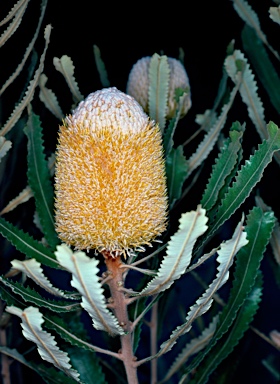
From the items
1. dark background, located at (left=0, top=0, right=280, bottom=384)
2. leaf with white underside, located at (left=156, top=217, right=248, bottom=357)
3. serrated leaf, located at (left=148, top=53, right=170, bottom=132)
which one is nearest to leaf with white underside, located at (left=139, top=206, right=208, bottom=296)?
leaf with white underside, located at (left=156, top=217, right=248, bottom=357)

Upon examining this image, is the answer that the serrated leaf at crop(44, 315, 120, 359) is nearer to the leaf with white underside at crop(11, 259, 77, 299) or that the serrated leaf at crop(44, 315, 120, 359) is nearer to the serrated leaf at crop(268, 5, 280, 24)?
the leaf with white underside at crop(11, 259, 77, 299)

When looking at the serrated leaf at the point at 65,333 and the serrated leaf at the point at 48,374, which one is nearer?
the serrated leaf at the point at 65,333

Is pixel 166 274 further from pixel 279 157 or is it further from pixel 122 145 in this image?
pixel 279 157

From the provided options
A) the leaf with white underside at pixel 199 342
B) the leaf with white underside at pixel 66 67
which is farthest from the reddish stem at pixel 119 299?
the leaf with white underside at pixel 66 67

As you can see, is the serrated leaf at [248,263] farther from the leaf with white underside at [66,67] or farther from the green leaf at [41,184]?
the leaf with white underside at [66,67]

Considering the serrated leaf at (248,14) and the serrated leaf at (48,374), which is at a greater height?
the serrated leaf at (248,14)

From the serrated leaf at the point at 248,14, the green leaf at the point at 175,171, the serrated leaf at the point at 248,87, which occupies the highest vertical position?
the serrated leaf at the point at 248,14
